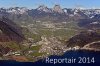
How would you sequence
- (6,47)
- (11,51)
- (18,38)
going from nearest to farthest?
(11,51) → (6,47) → (18,38)

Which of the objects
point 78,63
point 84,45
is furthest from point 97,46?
point 78,63

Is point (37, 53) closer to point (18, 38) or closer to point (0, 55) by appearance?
point (0, 55)

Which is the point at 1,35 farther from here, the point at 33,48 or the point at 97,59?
the point at 97,59

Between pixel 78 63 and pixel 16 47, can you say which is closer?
pixel 78 63

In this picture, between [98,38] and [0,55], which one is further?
[98,38]

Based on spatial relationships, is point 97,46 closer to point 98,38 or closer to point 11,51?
point 98,38

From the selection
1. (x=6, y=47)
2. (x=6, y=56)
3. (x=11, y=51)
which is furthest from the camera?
(x=6, y=47)

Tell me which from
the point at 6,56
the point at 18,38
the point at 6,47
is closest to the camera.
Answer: the point at 6,56

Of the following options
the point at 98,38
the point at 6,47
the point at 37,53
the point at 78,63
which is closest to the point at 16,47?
the point at 6,47

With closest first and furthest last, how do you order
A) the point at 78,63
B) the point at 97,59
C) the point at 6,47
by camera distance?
the point at 78,63, the point at 97,59, the point at 6,47
